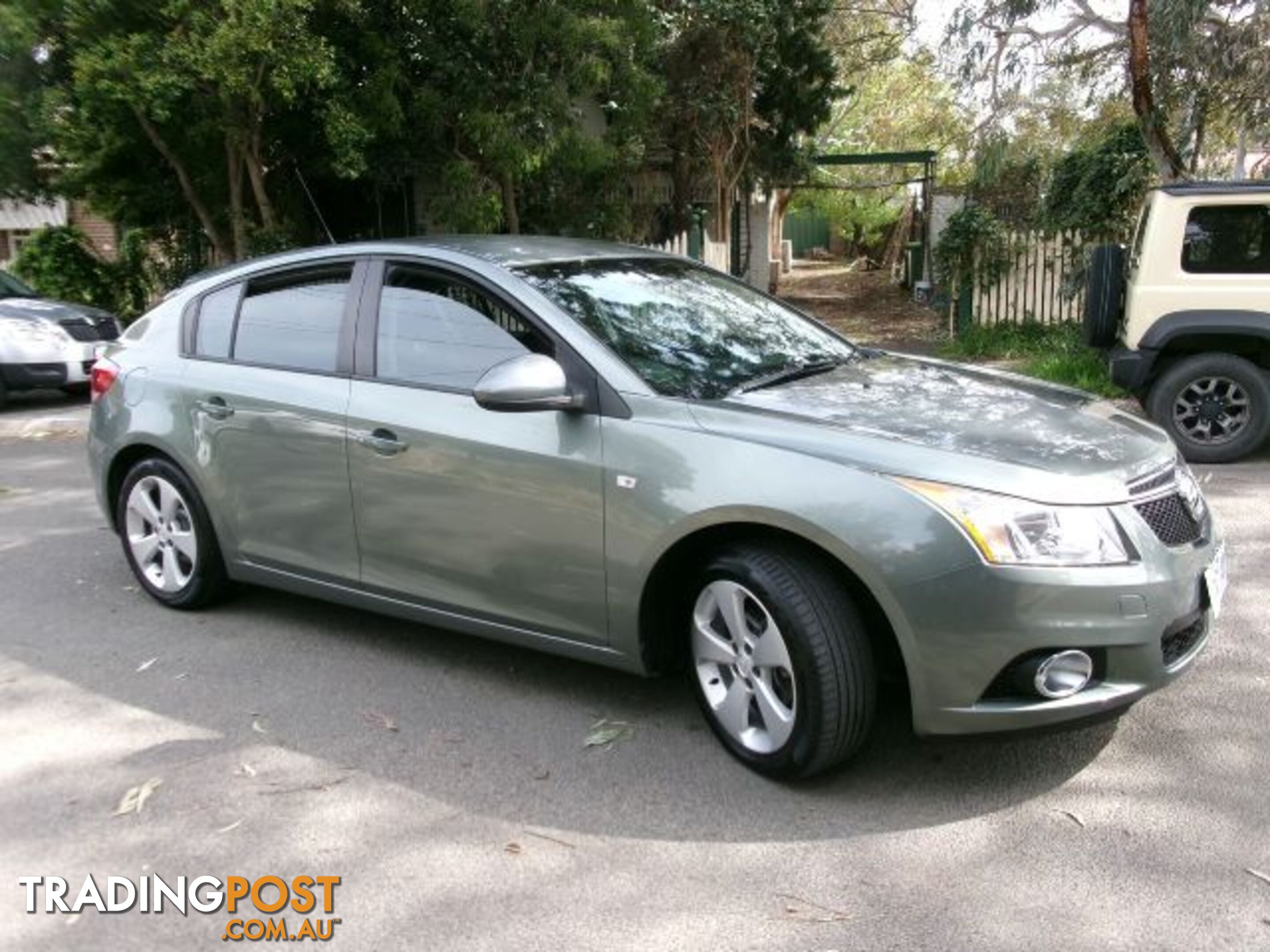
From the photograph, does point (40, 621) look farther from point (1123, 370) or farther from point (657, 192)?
point (657, 192)

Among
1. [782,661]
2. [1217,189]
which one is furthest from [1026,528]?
[1217,189]

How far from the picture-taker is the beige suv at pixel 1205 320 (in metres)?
7.54

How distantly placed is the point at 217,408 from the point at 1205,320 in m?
6.07

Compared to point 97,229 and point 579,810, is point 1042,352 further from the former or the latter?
point 97,229

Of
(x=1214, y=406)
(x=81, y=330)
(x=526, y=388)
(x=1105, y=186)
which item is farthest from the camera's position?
(x=1105, y=186)

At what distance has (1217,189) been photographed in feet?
24.7

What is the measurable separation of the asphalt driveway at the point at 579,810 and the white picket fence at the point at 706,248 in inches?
519

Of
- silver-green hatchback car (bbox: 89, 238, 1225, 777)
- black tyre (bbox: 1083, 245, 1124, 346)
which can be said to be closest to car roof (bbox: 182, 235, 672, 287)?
silver-green hatchback car (bbox: 89, 238, 1225, 777)

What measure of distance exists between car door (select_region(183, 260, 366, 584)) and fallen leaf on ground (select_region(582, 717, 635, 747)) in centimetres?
114

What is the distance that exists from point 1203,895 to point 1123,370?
18.2 feet

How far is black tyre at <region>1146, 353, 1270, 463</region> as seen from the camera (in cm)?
762

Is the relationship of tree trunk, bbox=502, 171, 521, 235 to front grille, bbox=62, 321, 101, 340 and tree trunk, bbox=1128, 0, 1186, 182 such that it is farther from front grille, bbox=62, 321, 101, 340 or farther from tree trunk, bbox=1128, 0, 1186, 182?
tree trunk, bbox=1128, 0, 1186, 182

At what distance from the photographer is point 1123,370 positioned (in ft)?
25.8

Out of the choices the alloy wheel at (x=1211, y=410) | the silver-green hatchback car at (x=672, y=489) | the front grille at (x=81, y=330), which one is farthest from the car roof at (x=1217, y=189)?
the front grille at (x=81, y=330)
